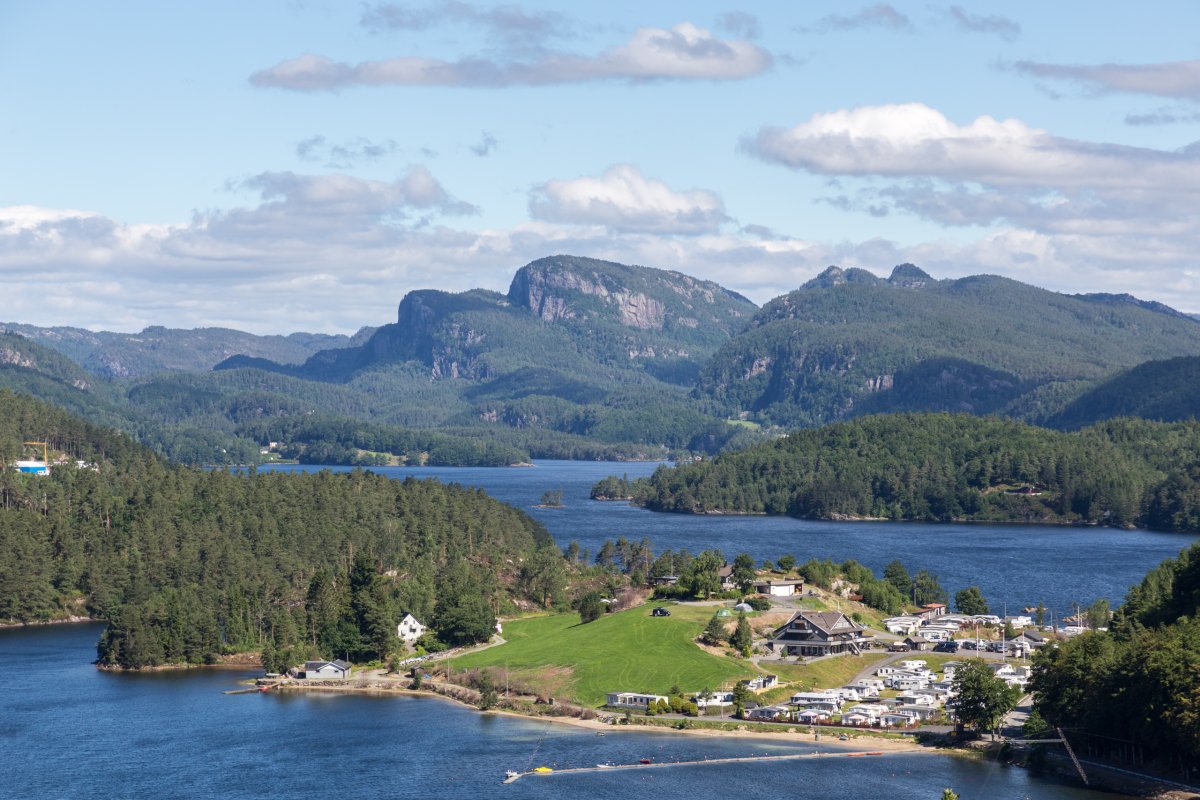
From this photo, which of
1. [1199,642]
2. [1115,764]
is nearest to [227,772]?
[1115,764]

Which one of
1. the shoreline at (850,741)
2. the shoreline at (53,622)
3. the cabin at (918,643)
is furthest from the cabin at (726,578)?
the shoreline at (53,622)

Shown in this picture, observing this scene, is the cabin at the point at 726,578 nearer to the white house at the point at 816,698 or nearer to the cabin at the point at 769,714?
the white house at the point at 816,698

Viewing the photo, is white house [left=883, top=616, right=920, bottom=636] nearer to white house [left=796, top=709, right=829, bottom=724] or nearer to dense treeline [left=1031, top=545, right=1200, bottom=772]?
dense treeline [left=1031, top=545, right=1200, bottom=772]

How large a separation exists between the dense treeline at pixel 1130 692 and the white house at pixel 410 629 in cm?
4854

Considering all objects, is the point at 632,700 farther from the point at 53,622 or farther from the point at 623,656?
the point at 53,622

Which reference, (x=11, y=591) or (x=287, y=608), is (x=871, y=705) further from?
(x=11, y=591)

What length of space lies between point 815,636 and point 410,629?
3293 centimetres

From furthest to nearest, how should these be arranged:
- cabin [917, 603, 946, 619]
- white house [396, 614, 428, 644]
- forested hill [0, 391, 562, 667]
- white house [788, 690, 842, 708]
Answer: cabin [917, 603, 946, 619] < white house [396, 614, 428, 644] < forested hill [0, 391, 562, 667] < white house [788, 690, 842, 708]

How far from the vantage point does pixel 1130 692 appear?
90.3 metres

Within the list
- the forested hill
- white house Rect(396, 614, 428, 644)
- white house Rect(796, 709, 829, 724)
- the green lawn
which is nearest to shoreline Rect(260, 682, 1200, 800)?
white house Rect(796, 709, 829, 724)

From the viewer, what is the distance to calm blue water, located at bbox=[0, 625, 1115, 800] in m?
88.1

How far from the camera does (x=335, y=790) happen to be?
89.6 meters

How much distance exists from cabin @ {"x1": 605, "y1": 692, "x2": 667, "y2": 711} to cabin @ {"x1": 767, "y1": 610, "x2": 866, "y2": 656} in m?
13.6

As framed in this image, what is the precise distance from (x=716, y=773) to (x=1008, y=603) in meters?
71.7
